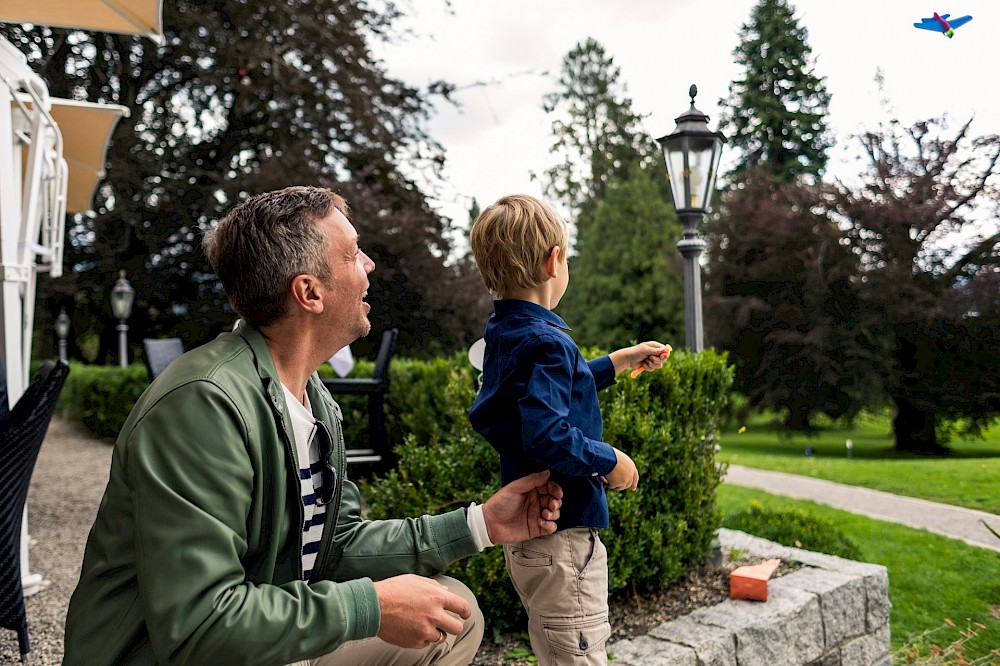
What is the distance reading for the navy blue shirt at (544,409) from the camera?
185 cm

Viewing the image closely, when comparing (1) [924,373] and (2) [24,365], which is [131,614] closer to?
(2) [24,365]

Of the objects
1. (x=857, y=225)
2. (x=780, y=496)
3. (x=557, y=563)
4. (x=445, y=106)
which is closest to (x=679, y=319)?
(x=857, y=225)

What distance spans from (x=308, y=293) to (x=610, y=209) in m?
22.5

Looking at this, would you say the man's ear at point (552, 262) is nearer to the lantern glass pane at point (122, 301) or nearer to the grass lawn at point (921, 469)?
the grass lawn at point (921, 469)

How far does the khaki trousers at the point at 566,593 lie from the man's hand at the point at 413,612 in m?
0.75

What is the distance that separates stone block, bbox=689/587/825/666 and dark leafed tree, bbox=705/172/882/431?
1047 cm

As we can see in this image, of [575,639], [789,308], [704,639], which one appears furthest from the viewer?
[789,308]

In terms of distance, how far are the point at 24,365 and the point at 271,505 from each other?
2.72 meters

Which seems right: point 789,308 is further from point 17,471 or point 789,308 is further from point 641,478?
point 17,471

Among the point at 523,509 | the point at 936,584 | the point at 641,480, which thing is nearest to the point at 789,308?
the point at 936,584

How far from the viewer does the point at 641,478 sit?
10.2 ft

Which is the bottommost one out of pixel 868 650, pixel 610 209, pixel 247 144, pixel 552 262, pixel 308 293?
pixel 868 650

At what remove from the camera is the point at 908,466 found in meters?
6.48

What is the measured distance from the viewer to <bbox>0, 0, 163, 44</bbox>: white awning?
10.8 feet
